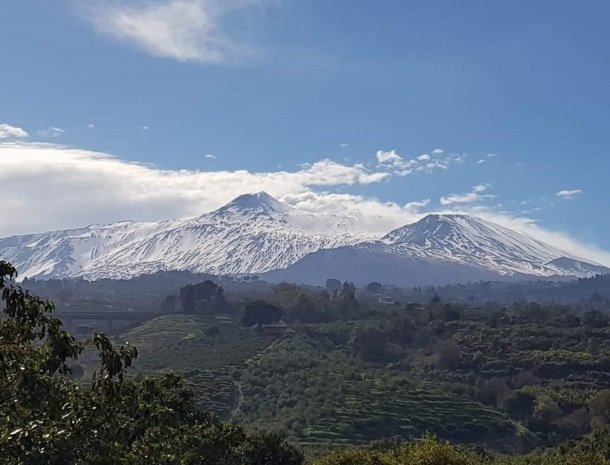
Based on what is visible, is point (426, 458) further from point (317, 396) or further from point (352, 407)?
point (317, 396)

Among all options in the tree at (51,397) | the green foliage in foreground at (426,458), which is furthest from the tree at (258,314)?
the tree at (51,397)

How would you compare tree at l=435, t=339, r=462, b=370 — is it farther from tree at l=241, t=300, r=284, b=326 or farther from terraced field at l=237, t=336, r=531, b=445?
tree at l=241, t=300, r=284, b=326

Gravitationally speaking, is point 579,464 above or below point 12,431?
below

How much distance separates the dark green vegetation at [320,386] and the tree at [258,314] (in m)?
0.19

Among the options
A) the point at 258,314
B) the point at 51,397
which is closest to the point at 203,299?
the point at 258,314

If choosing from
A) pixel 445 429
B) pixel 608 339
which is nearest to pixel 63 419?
pixel 445 429

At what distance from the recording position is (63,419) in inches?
398

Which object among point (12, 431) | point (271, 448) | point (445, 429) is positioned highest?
point (12, 431)

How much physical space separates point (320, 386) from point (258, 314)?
38721 millimetres

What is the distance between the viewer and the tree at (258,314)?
10088cm

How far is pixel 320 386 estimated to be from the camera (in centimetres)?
6303

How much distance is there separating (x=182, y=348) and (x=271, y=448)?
5587 centimetres

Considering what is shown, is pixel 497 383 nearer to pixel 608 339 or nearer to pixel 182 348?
pixel 608 339

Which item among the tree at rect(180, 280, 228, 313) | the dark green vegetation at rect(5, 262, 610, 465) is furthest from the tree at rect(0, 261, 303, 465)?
the tree at rect(180, 280, 228, 313)
